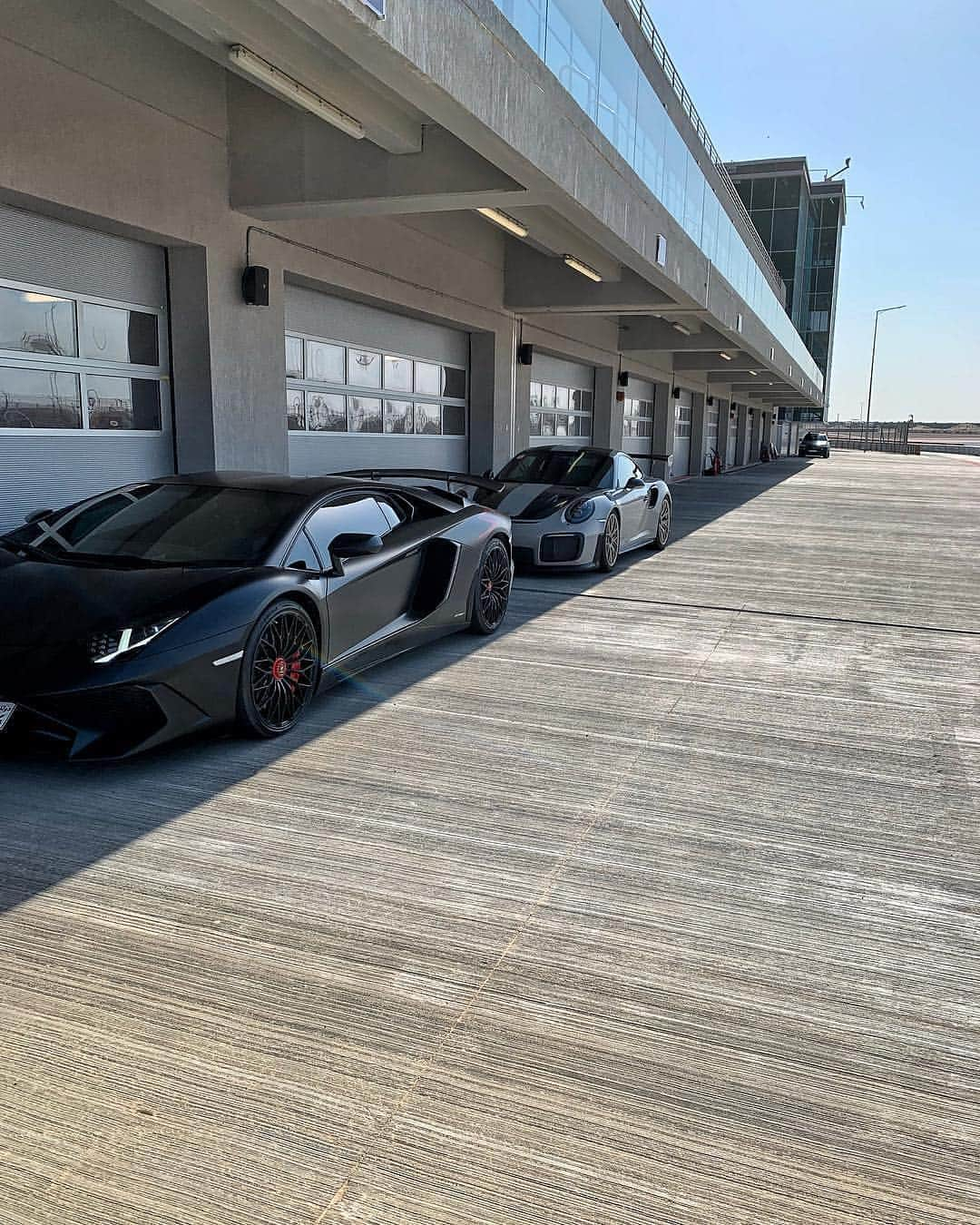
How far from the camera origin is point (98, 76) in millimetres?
7180

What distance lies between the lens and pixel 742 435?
4619cm

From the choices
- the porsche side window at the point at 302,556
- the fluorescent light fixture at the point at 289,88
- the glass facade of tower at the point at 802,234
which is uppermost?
the glass facade of tower at the point at 802,234

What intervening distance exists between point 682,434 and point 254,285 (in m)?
23.6

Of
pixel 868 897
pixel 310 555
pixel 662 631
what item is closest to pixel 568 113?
pixel 662 631

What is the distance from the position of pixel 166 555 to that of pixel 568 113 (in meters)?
5.99

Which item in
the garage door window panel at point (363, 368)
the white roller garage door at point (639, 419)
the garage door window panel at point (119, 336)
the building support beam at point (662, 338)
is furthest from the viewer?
the white roller garage door at point (639, 419)

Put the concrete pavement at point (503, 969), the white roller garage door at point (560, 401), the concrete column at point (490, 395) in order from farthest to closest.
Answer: the white roller garage door at point (560, 401) < the concrete column at point (490, 395) < the concrete pavement at point (503, 969)

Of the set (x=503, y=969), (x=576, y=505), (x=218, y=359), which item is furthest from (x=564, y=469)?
(x=503, y=969)

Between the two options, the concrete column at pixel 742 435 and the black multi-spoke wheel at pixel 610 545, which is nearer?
the black multi-spoke wheel at pixel 610 545

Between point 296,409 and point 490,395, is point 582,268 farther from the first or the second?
point 296,409

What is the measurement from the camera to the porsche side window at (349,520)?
490 centimetres

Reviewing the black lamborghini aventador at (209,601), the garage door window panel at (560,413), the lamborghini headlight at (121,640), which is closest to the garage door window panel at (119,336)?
the black lamborghini aventador at (209,601)

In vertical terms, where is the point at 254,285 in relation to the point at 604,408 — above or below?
above

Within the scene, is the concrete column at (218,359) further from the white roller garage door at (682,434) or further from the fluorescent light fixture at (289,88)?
the white roller garage door at (682,434)
